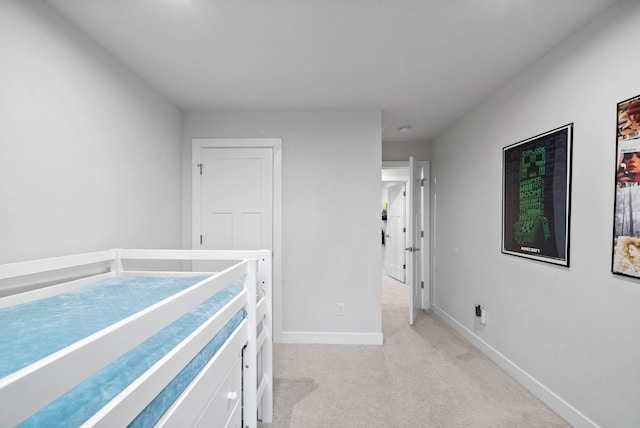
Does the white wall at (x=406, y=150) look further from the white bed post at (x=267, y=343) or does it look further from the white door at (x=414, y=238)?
the white bed post at (x=267, y=343)

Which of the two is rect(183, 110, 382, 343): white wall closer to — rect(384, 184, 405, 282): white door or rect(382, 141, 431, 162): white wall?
rect(382, 141, 431, 162): white wall

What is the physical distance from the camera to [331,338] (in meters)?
2.89

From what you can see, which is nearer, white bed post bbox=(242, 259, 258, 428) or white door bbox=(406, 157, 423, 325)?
white bed post bbox=(242, 259, 258, 428)

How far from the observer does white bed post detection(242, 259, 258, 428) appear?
4.93 ft

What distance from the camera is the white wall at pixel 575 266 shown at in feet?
4.87

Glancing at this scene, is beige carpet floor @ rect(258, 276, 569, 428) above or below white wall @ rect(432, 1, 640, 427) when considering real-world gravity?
below

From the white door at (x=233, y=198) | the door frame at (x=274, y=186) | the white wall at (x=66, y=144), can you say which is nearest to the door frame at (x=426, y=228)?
the door frame at (x=274, y=186)

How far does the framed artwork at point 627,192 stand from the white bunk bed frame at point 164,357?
1.81 metres

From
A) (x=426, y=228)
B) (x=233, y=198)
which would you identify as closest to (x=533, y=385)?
(x=426, y=228)

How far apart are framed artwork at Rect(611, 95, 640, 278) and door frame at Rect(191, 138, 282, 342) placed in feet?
7.64

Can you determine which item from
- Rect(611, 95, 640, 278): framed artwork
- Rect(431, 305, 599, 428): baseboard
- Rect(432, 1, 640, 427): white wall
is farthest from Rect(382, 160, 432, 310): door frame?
Rect(611, 95, 640, 278): framed artwork

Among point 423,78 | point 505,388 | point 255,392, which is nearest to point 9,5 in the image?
point 255,392

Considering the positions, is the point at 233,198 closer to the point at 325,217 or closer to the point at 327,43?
the point at 325,217

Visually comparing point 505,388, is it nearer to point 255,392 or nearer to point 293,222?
point 255,392
